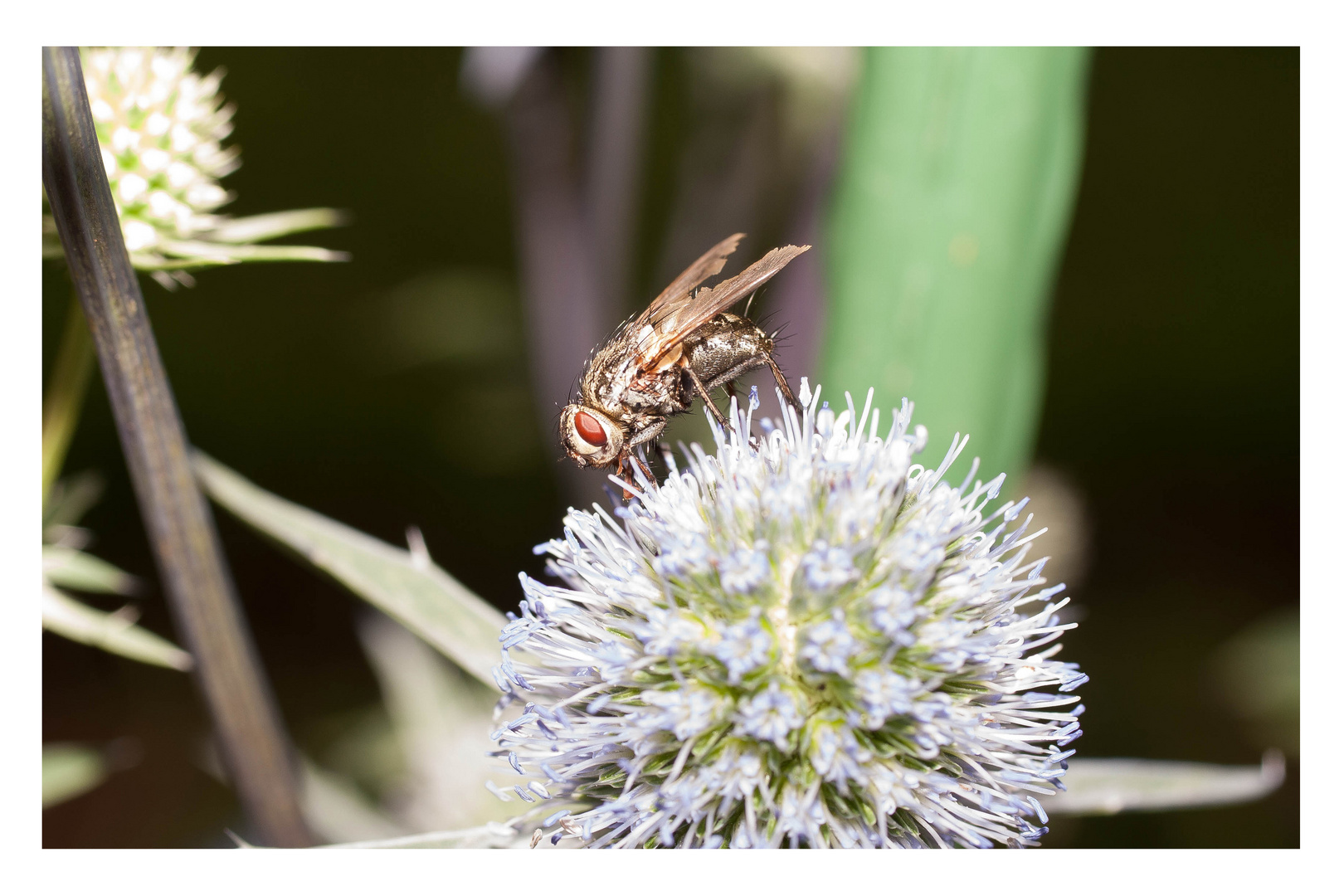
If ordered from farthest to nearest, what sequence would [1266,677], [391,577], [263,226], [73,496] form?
[1266,677] → [73,496] → [263,226] → [391,577]

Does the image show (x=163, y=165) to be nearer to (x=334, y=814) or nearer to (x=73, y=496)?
(x=73, y=496)

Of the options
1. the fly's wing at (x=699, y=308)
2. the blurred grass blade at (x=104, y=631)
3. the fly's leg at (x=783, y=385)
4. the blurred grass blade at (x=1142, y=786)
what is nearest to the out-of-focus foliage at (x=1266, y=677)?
the blurred grass blade at (x=1142, y=786)

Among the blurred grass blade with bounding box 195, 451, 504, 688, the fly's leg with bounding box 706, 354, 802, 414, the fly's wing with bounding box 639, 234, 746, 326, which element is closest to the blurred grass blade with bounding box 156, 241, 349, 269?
the blurred grass blade with bounding box 195, 451, 504, 688

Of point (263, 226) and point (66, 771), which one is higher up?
point (263, 226)

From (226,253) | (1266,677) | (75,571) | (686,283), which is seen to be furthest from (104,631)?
(1266,677)

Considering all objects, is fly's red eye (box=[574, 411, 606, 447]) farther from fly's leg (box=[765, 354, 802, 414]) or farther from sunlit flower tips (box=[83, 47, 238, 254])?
sunlit flower tips (box=[83, 47, 238, 254])
